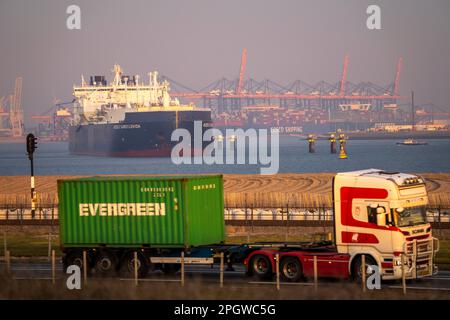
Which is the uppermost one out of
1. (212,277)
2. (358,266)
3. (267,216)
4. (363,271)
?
(363,271)

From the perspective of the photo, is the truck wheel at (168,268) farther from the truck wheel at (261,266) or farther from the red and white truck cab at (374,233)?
the red and white truck cab at (374,233)

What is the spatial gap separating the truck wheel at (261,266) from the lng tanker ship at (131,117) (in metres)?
143

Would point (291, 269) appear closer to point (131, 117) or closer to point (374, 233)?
point (374, 233)

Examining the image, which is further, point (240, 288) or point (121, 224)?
point (121, 224)

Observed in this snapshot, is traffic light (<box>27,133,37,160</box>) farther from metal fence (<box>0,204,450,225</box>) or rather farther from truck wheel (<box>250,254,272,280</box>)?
truck wheel (<box>250,254,272,280</box>)

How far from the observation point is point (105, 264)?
Answer: 99.1ft

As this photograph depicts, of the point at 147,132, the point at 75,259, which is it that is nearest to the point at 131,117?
the point at 147,132

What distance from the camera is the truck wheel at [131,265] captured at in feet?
98.0

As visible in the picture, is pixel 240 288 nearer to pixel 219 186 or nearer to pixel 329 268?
pixel 329 268

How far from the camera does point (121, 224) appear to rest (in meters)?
30.4

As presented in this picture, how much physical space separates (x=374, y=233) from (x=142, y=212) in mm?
6948

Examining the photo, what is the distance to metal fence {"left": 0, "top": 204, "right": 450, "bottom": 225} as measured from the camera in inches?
1850
